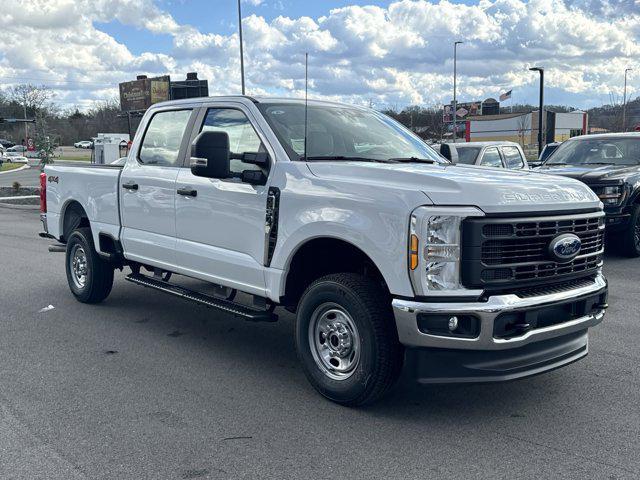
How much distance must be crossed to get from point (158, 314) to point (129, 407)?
2.81m

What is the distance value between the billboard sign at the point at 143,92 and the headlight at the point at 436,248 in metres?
41.3

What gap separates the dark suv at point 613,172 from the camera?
10.0 meters

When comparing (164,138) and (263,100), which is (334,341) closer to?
(263,100)

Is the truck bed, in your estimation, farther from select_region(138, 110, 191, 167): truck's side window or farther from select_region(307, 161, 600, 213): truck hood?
select_region(307, 161, 600, 213): truck hood

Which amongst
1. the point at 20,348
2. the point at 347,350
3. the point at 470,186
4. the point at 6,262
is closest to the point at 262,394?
the point at 347,350

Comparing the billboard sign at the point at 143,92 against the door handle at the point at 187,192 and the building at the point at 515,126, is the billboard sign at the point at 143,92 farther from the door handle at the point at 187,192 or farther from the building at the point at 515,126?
the door handle at the point at 187,192

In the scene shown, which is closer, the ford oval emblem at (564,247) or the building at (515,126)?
the ford oval emblem at (564,247)

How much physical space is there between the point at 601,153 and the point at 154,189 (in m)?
8.24

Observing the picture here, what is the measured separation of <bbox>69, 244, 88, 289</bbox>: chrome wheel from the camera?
301 inches

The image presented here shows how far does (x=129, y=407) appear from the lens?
452 centimetres

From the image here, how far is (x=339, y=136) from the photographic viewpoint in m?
5.39

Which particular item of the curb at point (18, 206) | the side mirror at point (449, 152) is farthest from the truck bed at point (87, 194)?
the curb at point (18, 206)

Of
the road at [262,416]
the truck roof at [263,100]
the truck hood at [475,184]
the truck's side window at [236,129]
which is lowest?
the road at [262,416]

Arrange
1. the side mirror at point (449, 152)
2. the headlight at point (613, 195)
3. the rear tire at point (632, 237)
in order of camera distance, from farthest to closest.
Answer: the rear tire at point (632, 237)
the headlight at point (613, 195)
the side mirror at point (449, 152)
